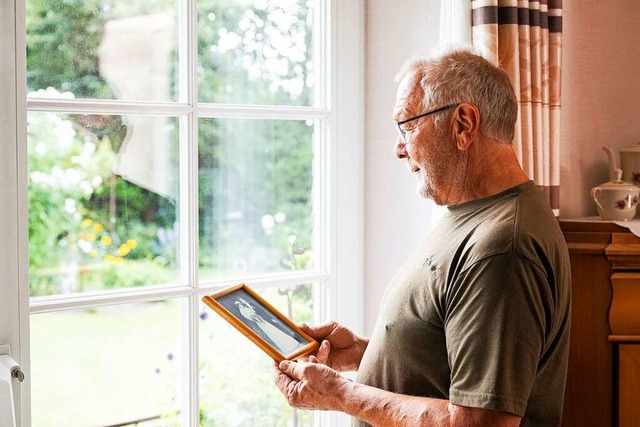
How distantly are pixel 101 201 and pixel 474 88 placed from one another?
887 mm

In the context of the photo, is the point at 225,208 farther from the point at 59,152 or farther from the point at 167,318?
the point at 59,152

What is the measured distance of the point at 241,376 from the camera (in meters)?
2.15

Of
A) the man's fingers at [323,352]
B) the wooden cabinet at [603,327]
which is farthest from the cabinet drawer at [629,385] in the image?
the man's fingers at [323,352]

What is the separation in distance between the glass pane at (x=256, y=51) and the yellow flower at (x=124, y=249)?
0.41 metres

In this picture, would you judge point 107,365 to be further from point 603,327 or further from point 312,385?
point 603,327

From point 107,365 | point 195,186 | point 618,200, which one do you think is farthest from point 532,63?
point 107,365

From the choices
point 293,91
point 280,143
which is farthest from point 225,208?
point 293,91

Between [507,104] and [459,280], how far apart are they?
1.22 ft

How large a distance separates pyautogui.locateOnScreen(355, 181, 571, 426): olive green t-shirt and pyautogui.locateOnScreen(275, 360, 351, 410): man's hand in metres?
0.09

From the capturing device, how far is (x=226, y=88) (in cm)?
204

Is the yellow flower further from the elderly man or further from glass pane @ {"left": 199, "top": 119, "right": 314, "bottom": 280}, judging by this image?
the elderly man

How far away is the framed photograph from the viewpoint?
1646mm

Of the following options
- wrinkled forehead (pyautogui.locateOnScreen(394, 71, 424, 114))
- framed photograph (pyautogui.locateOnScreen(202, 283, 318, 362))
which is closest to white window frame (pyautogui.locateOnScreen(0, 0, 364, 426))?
framed photograph (pyautogui.locateOnScreen(202, 283, 318, 362))

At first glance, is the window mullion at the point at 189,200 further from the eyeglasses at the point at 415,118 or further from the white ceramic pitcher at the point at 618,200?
the white ceramic pitcher at the point at 618,200
